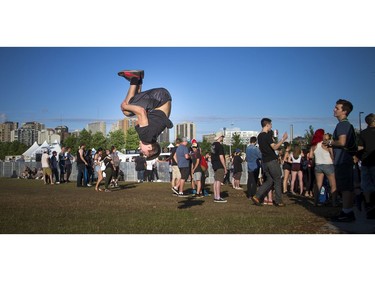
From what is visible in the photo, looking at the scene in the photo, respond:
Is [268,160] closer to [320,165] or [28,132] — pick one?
[320,165]

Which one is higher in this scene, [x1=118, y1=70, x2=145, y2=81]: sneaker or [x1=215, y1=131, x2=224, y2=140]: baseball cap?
[x1=118, y1=70, x2=145, y2=81]: sneaker

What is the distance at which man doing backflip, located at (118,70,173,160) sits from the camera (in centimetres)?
570

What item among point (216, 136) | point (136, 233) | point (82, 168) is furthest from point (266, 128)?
point (82, 168)

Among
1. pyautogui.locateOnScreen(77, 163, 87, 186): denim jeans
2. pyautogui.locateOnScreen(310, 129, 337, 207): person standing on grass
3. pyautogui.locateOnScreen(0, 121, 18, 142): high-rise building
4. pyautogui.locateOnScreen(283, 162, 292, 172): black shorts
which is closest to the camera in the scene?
pyautogui.locateOnScreen(0, 121, 18, 142): high-rise building

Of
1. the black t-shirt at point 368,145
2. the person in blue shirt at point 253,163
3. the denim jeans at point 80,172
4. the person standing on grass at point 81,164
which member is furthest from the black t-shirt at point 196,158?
the denim jeans at point 80,172

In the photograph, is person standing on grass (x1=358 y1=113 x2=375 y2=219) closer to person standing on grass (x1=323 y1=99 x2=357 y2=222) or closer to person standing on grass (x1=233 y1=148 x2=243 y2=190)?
person standing on grass (x1=323 y1=99 x2=357 y2=222)

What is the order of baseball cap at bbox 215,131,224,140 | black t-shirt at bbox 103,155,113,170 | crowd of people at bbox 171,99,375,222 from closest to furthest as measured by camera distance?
crowd of people at bbox 171,99,375,222 < baseball cap at bbox 215,131,224,140 < black t-shirt at bbox 103,155,113,170

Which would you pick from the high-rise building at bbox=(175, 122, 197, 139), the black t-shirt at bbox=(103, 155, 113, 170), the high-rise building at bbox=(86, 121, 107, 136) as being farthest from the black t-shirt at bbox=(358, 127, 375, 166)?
the black t-shirt at bbox=(103, 155, 113, 170)

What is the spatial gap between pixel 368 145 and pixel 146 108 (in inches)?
172

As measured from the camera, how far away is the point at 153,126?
18.7 ft

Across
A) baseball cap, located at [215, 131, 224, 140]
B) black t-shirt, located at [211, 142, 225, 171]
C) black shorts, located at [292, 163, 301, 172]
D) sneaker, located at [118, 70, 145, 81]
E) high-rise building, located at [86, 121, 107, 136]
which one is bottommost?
black shorts, located at [292, 163, 301, 172]

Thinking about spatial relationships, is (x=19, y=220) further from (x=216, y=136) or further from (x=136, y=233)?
(x=216, y=136)

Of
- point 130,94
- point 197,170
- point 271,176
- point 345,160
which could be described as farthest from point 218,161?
point 130,94

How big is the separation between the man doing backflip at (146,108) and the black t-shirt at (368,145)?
3.94m
